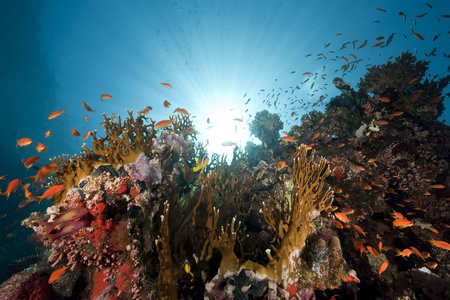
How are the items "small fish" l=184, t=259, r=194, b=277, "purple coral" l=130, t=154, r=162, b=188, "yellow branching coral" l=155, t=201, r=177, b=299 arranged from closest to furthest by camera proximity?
1. "yellow branching coral" l=155, t=201, r=177, b=299
2. "small fish" l=184, t=259, r=194, b=277
3. "purple coral" l=130, t=154, r=162, b=188

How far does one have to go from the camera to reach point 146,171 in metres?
4.22

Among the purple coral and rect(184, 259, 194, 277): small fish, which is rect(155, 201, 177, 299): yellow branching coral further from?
the purple coral

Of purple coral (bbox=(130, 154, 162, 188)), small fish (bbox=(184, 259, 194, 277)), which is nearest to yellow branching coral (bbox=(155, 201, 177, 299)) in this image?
small fish (bbox=(184, 259, 194, 277))

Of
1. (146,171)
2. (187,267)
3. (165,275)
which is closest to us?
(165,275)

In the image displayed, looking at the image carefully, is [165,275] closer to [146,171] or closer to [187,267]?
[187,267]

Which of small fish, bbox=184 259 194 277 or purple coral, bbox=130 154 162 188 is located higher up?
purple coral, bbox=130 154 162 188

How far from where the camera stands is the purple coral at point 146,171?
411 centimetres

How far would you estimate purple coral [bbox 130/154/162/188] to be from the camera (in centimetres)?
411

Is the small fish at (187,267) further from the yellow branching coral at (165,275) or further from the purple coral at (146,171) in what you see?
the purple coral at (146,171)

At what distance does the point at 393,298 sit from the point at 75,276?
21.8 ft

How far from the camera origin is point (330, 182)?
7.00 m

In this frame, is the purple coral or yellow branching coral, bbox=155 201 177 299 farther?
the purple coral

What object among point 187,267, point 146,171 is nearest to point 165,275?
point 187,267

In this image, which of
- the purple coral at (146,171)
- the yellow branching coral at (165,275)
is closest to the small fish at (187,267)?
the yellow branching coral at (165,275)
